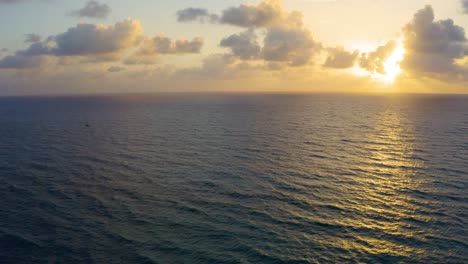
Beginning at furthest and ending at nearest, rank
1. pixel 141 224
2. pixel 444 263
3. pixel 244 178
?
pixel 244 178 < pixel 141 224 < pixel 444 263

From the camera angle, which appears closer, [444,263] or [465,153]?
[444,263]

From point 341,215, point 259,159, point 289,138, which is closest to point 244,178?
point 259,159

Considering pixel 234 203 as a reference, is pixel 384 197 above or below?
above

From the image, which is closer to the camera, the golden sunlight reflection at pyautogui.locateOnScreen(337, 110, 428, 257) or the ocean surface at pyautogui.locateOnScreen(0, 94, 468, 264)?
the ocean surface at pyautogui.locateOnScreen(0, 94, 468, 264)

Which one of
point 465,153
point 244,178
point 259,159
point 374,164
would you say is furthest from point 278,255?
point 465,153

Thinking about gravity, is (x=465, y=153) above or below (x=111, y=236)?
above

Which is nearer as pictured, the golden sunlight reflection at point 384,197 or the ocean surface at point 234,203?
the ocean surface at point 234,203

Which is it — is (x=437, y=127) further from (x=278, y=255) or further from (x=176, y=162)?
(x=278, y=255)

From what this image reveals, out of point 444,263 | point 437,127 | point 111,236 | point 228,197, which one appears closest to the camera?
point 444,263

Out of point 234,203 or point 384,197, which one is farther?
point 384,197

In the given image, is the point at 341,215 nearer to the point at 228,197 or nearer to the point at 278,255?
the point at 278,255
